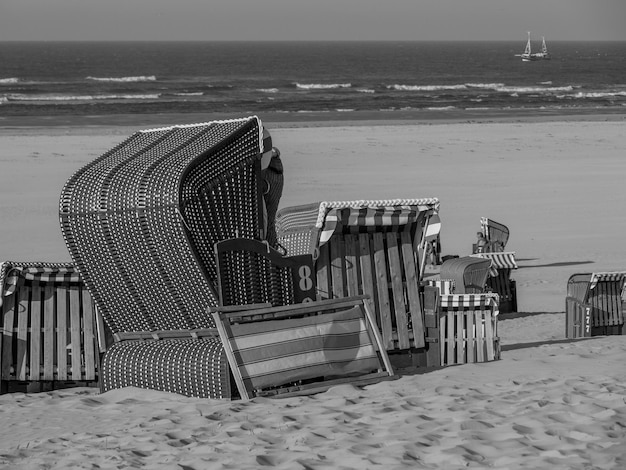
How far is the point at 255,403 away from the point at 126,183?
169cm

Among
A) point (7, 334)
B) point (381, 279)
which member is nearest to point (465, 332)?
point (381, 279)

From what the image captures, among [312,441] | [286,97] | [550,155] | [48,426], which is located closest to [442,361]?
[312,441]

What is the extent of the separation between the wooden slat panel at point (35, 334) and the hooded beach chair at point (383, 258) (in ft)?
5.58

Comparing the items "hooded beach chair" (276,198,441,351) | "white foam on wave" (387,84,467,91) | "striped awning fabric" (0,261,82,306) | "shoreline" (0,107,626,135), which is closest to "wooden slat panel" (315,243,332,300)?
"hooded beach chair" (276,198,441,351)

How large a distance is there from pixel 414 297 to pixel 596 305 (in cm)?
229

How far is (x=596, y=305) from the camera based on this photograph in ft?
27.3

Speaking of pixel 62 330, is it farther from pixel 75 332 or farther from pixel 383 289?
pixel 383 289

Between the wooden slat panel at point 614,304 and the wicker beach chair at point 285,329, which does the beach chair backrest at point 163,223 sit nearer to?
the wicker beach chair at point 285,329

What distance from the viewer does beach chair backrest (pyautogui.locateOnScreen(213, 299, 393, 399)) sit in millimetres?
5676

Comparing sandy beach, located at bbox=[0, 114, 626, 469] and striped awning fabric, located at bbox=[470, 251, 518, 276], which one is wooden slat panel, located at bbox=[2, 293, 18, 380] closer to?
sandy beach, located at bbox=[0, 114, 626, 469]

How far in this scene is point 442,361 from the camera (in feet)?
21.9

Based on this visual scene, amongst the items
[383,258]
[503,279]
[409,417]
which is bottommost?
[503,279]

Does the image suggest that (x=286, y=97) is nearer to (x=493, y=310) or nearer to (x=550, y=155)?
(x=550, y=155)

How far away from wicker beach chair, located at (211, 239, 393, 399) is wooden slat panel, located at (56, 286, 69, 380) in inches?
42.5
